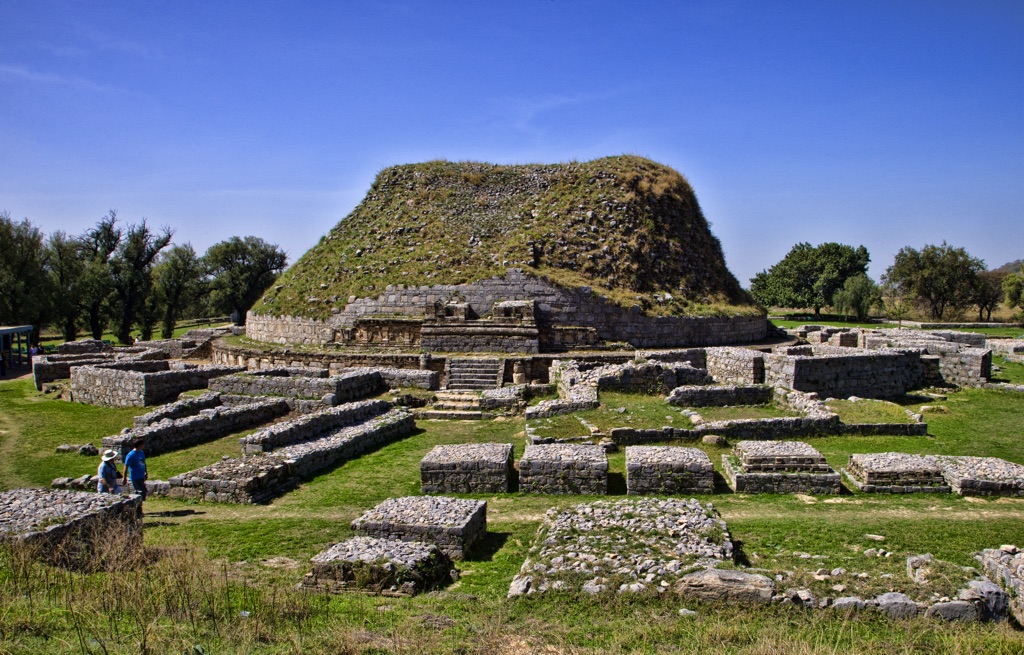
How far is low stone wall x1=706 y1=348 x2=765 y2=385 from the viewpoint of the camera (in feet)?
59.0

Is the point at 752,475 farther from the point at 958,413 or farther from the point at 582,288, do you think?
the point at 582,288

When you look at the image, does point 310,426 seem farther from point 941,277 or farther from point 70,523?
point 941,277

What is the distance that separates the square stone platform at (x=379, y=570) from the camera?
6.43m

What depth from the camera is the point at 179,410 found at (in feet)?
52.3

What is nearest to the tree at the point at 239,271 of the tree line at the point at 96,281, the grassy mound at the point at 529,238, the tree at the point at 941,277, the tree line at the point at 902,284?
the tree line at the point at 96,281

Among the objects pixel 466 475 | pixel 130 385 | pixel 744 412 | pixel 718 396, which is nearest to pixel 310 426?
pixel 466 475

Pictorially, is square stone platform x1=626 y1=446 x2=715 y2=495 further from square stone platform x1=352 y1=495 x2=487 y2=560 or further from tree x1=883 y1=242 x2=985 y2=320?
tree x1=883 y1=242 x2=985 y2=320

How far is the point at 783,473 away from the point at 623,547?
14.9 ft

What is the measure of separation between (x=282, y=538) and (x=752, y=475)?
283 inches

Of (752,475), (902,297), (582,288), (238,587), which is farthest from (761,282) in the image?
(238,587)

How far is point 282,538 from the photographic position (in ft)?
27.0

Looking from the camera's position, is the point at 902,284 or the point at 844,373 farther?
the point at 902,284

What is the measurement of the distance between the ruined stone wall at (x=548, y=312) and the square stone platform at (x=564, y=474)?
1583cm

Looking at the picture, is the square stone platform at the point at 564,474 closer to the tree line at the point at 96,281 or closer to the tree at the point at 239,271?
the tree line at the point at 96,281
